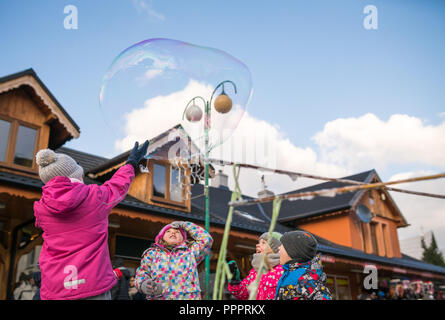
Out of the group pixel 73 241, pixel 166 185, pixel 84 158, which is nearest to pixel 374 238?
pixel 166 185

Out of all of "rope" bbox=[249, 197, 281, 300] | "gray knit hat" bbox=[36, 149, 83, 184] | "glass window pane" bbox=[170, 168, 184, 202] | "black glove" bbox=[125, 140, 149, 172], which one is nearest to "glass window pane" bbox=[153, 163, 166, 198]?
"glass window pane" bbox=[170, 168, 184, 202]

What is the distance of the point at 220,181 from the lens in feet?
76.7

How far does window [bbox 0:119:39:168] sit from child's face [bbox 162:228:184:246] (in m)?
6.55

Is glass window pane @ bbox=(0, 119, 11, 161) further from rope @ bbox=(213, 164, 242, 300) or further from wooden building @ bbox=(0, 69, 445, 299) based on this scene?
rope @ bbox=(213, 164, 242, 300)

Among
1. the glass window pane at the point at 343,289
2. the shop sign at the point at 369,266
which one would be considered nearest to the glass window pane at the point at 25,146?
the shop sign at the point at 369,266

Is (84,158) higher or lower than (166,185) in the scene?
higher

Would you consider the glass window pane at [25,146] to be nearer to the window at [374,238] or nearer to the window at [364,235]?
the window at [364,235]

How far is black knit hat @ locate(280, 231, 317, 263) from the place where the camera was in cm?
288

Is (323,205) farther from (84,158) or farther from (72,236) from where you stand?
(72,236)

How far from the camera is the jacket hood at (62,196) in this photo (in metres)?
2.37

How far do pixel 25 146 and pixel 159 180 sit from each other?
356 centimetres
